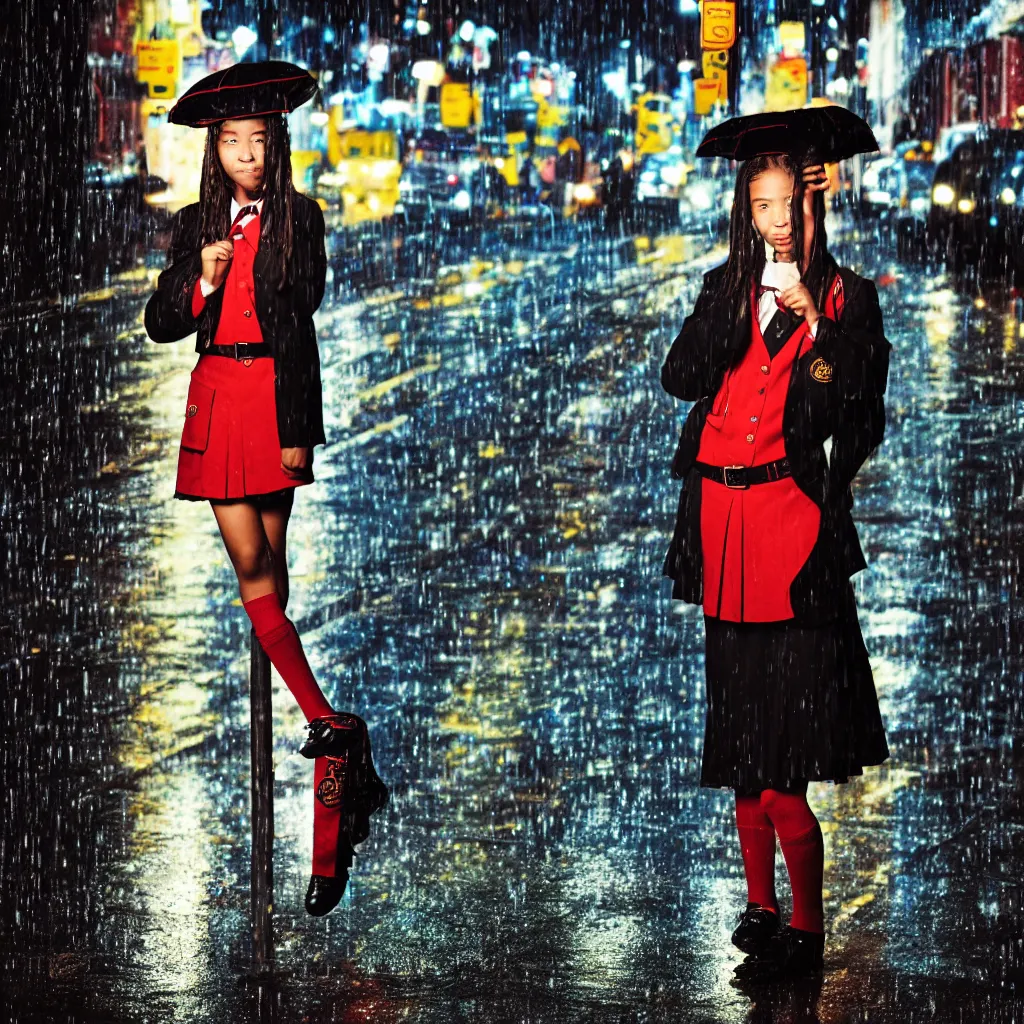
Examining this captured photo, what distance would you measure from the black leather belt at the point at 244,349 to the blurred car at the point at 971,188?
28152 millimetres

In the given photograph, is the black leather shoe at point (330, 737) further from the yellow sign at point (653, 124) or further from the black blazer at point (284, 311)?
the yellow sign at point (653, 124)

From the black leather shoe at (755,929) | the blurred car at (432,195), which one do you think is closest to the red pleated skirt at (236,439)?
the black leather shoe at (755,929)

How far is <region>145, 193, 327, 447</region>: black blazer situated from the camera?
18.0 feet

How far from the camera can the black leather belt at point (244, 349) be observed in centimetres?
556

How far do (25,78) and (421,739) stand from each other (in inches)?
728

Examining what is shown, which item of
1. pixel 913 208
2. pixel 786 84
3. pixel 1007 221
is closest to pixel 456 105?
pixel 786 84

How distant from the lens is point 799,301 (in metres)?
5.41

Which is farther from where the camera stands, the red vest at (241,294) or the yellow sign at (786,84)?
the yellow sign at (786,84)

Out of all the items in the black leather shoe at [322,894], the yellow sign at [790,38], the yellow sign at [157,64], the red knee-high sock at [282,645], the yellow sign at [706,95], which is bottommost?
the black leather shoe at [322,894]

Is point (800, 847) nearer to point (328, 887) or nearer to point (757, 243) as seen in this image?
point (328, 887)

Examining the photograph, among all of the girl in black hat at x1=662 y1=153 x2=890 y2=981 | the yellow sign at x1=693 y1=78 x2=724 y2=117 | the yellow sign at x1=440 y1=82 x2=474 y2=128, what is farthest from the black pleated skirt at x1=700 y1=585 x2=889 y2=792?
the yellow sign at x1=440 y1=82 x2=474 y2=128

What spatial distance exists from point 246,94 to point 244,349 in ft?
2.23

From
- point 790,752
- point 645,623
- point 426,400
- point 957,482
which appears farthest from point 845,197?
point 790,752

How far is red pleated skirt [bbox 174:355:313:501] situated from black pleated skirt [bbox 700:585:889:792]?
4.30 ft
